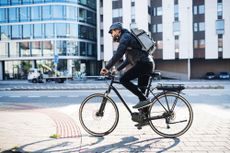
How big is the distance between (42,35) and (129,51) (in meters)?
56.7

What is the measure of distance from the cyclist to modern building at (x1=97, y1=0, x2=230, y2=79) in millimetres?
49936

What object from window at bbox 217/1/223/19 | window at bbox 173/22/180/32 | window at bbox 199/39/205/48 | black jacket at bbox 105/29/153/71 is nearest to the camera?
black jacket at bbox 105/29/153/71

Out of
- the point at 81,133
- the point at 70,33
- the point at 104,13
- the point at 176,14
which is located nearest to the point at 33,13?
the point at 70,33

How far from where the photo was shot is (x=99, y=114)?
19.7ft

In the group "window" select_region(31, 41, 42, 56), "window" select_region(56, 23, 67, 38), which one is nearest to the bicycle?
"window" select_region(56, 23, 67, 38)

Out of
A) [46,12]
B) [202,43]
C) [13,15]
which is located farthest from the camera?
[13,15]

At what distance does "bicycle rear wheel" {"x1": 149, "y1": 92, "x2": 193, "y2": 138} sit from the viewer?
566 cm

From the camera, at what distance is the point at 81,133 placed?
6.13 metres

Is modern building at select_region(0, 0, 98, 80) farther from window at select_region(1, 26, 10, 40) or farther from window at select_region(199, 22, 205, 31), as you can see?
window at select_region(199, 22, 205, 31)

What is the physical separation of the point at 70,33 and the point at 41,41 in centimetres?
560

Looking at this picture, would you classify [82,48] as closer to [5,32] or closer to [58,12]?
[58,12]

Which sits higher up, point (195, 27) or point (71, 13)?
point (71, 13)

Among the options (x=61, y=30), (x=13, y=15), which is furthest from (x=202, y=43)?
(x=13, y=15)

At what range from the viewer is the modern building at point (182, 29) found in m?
53.3
